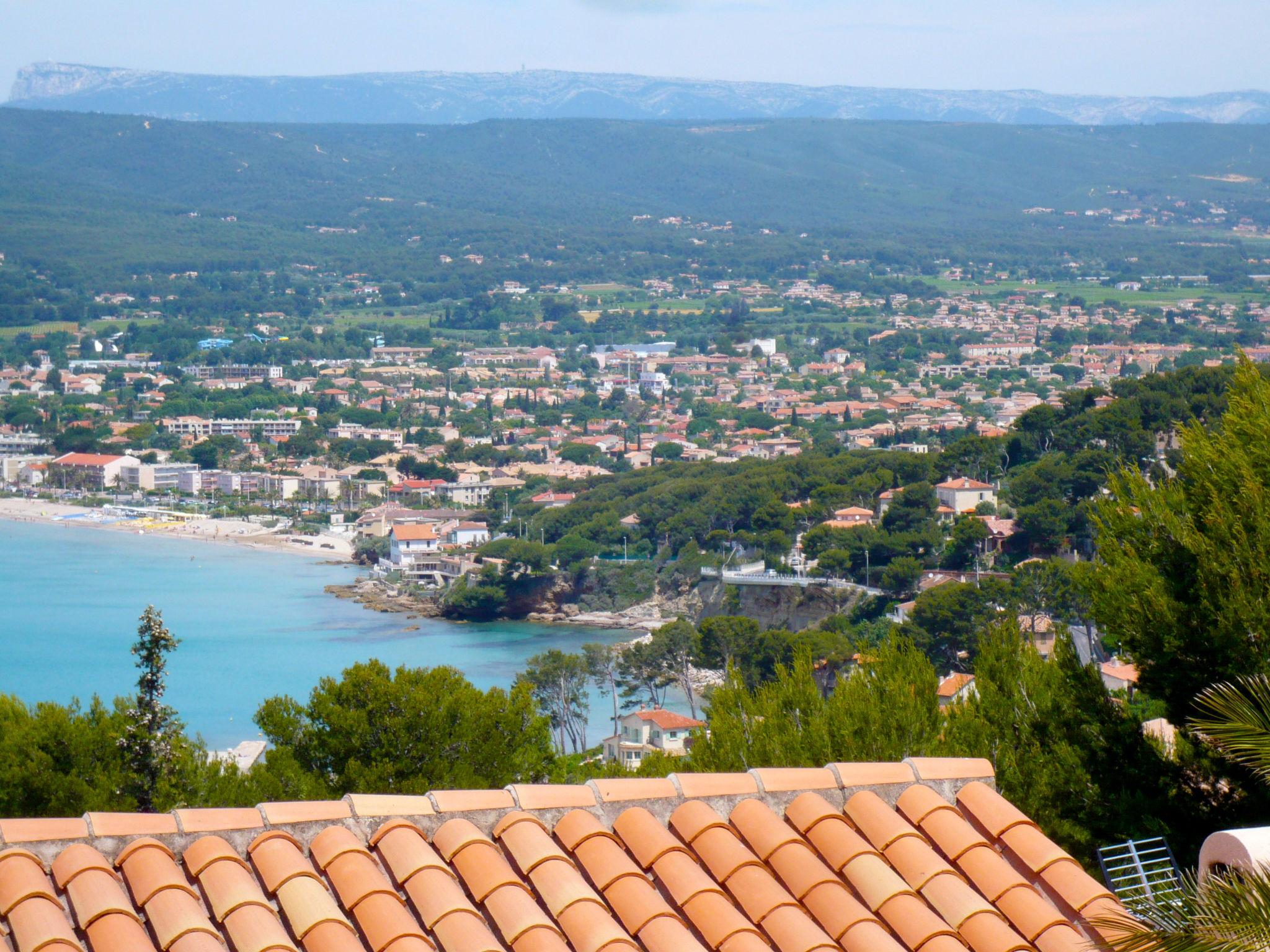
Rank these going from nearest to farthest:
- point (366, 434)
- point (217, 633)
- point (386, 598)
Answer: point (217, 633)
point (386, 598)
point (366, 434)

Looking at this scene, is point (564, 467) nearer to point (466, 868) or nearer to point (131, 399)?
point (131, 399)

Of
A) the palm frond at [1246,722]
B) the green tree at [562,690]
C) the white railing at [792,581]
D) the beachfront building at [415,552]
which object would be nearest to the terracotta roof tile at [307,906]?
the palm frond at [1246,722]

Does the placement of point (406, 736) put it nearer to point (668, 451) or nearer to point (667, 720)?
point (667, 720)

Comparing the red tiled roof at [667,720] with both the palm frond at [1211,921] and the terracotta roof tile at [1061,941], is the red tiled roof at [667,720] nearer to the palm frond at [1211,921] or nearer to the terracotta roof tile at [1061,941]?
the terracotta roof tile at [1061,941]

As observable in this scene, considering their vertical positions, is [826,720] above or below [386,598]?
above

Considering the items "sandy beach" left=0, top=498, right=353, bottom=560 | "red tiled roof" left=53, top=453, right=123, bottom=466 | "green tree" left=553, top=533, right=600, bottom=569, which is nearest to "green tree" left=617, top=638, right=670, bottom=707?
"green tree" left=553, top=533, right=600, bottom=569

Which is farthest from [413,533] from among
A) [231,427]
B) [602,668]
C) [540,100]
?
[540,100]
